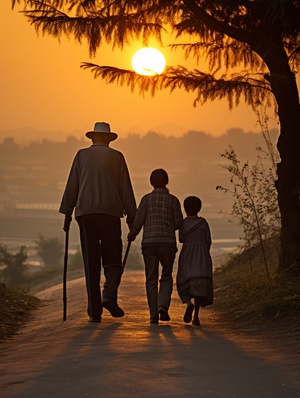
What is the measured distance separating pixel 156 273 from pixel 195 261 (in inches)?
18.2

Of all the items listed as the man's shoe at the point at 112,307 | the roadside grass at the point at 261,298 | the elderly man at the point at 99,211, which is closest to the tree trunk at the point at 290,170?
the roadside grass at the point at 261,298

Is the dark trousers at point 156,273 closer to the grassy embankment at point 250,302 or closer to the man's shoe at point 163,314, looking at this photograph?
the man's shoe at point 163,314

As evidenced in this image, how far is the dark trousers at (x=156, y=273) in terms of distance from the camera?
11.0 m

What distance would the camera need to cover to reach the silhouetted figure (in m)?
11.0

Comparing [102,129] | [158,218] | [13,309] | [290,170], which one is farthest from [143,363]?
[13,309]

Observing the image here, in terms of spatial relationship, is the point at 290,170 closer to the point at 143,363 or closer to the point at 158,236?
the point at 158,236

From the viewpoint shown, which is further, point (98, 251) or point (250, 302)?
point (250, 302)

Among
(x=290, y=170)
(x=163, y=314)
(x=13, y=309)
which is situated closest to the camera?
(x=163, y=314)

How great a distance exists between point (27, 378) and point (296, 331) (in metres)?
4.15

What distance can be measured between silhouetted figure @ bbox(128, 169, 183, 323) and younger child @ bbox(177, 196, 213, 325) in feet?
0.53

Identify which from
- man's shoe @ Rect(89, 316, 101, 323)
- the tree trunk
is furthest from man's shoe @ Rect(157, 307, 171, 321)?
the tree trunk

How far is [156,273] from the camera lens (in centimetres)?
1108

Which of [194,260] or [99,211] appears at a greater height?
[99,211]

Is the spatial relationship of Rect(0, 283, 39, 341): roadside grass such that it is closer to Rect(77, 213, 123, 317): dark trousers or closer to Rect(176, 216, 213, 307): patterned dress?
Rect(77, 213, 123, 317): dark trousers
